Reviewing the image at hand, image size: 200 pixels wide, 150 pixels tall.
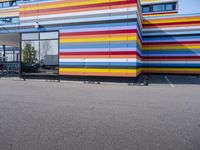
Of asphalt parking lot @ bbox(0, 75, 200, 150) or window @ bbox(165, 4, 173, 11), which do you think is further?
window @ bbox(165, 4, 173, 11)

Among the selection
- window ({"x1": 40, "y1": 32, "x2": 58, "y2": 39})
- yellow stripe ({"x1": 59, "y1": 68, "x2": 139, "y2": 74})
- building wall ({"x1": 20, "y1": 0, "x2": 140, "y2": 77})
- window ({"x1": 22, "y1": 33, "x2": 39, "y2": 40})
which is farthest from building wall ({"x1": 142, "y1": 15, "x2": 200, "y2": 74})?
window ({"x1": 22, "y1": 33, "x2": 39, "y2": 40})

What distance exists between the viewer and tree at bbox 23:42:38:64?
62.5ft

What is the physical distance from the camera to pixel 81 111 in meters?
7.07

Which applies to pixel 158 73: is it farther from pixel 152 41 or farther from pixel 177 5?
pixel 177 5

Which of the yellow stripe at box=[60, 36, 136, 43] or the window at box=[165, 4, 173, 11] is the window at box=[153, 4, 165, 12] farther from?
the yellow stripe at box=[60, 36, 136, 43]

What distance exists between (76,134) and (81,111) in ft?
7.08

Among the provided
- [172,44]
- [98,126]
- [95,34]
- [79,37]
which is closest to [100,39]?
[95,34]

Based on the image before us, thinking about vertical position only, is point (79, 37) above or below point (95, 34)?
below

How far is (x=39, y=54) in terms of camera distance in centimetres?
1902

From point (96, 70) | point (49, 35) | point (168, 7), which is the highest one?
point (168, 7)

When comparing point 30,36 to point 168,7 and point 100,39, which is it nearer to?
point 100,39

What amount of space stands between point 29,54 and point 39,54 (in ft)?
3.08

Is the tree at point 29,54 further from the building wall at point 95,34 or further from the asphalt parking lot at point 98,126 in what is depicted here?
the asphalt parking lot at point 98,126

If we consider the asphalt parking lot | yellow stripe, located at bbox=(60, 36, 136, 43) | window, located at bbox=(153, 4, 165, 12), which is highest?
window, located at bbox=(153, 4, 165, 12)
